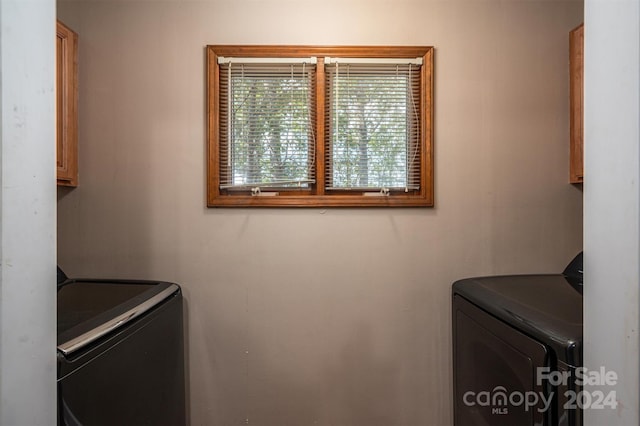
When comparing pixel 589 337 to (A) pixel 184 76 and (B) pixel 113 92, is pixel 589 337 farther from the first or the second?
(B) pixel 113 92

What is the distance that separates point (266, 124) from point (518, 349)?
1.33 m

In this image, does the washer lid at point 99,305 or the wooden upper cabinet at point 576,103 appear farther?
the wooden upper cabinet at point 576,103

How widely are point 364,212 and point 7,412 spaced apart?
141cm

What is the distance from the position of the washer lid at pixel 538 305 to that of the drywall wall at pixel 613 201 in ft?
1.26

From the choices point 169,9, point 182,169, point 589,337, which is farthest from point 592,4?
point 169,9

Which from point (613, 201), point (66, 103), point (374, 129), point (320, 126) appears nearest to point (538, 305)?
point (613, 201)

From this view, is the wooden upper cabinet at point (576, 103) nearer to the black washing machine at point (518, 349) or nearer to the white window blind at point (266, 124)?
the black washing machine at point (518, 349)

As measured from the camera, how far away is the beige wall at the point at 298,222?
1.70m

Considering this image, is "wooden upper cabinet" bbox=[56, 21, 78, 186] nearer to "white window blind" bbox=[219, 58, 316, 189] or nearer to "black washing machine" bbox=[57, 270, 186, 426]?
"black washing machine" bbox=[57, 270, 186, 426]

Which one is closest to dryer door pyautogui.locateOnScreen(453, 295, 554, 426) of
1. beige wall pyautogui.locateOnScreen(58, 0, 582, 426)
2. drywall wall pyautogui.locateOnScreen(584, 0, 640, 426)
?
beige wall pyautogui.locateOnScreen(58, 0, 582, 426)

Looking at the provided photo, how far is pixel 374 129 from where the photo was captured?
172 centimetres

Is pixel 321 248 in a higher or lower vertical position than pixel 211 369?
higher

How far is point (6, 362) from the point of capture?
1.55ft

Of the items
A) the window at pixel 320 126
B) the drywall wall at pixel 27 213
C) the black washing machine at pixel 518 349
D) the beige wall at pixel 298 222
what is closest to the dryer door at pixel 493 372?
the black washing machine at pixel 518 349
